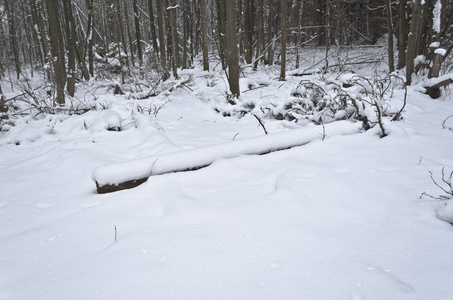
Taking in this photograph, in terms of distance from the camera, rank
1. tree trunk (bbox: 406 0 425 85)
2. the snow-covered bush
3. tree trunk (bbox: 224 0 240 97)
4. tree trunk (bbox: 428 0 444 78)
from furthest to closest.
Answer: tree trunk (bbox: 406 0 425 85) < tree trunk (bbox: 224 0 240 97) < tree trunk (bbox: 428 0 444 78) < the snow-covered bush

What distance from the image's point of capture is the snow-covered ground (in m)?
1.14

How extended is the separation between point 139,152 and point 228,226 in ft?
7.52

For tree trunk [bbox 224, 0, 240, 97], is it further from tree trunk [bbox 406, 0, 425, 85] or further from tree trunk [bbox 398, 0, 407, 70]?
tree trunk [bbox 398, 0, 407, 70]

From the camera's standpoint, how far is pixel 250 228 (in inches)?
60.2

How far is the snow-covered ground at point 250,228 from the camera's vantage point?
114 centimetres

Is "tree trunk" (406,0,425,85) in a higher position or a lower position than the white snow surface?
higher

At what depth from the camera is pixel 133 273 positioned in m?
1.24

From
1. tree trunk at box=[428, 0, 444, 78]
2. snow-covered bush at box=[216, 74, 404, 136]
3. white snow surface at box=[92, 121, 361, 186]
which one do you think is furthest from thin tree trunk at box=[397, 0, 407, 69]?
white snow surface at box=[92, 121, 361, 186]

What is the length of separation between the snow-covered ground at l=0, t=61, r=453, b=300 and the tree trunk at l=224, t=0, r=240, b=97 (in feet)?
12.8

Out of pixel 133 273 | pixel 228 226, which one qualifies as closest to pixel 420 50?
pixel 228 226

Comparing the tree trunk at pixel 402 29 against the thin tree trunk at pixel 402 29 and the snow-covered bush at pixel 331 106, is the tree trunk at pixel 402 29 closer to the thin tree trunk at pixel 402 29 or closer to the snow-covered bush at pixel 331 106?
the thin tree trunk at pixel 402 29

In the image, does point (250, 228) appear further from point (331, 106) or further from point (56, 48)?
point (56, 48)

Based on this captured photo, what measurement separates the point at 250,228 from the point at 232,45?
5.38 m

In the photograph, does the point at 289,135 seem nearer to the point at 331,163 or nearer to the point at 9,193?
the point at 331,163
